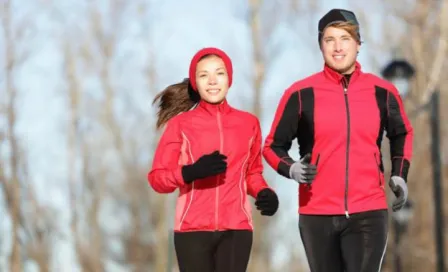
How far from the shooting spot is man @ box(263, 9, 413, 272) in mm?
5113

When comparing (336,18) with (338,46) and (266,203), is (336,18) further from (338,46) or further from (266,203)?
(266,203)

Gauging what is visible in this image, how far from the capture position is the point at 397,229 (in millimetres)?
17750

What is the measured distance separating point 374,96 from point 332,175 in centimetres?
51

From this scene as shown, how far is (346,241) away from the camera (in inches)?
202

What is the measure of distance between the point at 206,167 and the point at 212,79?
58cm

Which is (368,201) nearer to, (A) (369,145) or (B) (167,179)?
(A) (369,145)

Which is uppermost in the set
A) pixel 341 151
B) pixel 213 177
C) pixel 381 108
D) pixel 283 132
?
pixel 381 108

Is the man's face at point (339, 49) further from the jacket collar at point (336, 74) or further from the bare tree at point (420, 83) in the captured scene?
the bare tree at point (420, 83)

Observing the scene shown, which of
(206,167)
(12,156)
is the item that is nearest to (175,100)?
(206,167)

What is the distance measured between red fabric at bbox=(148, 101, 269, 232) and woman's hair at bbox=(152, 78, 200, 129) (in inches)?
8.1

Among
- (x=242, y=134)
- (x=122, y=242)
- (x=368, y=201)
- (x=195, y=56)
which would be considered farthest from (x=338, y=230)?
(x=122, y=242)

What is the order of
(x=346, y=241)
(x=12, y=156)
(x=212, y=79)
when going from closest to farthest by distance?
(x=346, y=241)
(x=212, y=79)
(x=12, y=156)

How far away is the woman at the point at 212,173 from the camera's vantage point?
5160 mm

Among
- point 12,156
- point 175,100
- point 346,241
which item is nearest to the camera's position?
point 346,241
